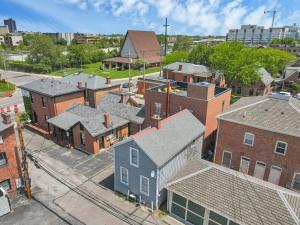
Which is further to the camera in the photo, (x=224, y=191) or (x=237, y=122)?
(x=237, y=122)

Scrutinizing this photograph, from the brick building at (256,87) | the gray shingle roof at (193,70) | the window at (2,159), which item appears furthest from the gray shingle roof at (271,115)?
the gray shingle roof at (193,70)

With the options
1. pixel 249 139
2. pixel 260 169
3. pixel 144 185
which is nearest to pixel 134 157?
pixel 144 185

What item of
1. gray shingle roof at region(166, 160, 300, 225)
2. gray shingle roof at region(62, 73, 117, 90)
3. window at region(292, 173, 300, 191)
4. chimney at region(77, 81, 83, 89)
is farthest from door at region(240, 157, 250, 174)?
chimney at region(77, 81, 83, 89)

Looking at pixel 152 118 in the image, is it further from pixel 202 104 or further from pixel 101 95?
pixel 101 95

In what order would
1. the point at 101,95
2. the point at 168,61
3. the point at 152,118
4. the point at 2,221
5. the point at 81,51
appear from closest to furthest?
1. the point at 2,221
2. the point at 152,118
3. the point at 101,95
4. the point at 168,61
5. the point at 81,51

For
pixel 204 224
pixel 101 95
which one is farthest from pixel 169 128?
pixel 101 95

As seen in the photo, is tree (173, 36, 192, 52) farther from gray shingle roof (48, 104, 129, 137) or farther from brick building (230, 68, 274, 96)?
gray shingle roof (48, 104, 129, 137)
